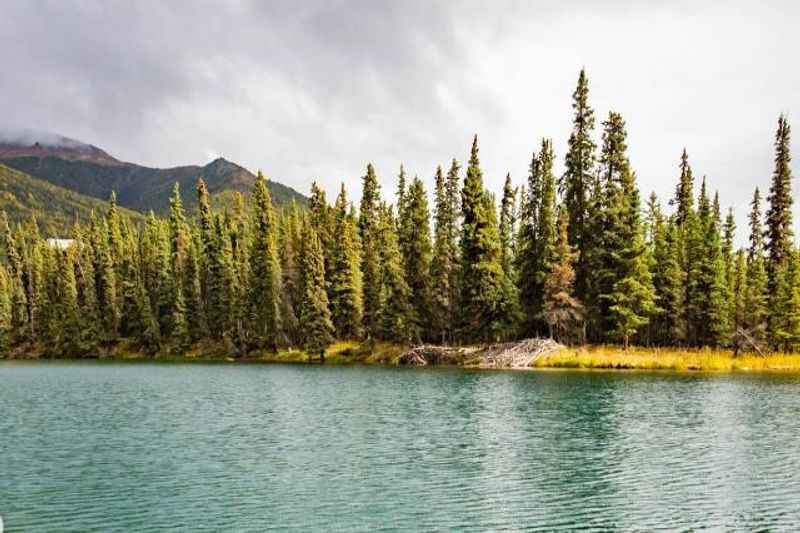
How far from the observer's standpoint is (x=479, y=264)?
70.6 metres

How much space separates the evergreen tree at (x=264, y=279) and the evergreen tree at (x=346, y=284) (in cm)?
898

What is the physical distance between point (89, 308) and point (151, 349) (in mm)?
15558

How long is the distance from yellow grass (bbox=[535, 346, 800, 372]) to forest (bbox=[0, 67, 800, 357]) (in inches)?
98.4

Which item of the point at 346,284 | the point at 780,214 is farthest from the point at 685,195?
the point at 346,284

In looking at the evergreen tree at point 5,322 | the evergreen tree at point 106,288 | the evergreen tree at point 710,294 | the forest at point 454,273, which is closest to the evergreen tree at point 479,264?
the forest at point 454,273

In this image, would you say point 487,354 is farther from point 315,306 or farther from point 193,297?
point 193,297

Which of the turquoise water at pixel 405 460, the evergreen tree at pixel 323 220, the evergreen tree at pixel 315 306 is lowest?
the turquoise water at pixel 405 460

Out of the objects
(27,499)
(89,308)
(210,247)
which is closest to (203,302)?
(210,247)

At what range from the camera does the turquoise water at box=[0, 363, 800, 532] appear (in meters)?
16.4

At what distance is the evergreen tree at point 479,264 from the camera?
2766 inches

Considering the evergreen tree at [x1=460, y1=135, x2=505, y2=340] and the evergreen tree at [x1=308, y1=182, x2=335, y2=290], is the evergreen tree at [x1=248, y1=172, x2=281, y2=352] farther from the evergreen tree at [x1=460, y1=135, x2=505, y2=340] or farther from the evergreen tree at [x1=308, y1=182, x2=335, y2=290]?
the evergreen tree at [x1=460, y1=135, x2=505, y2=340]

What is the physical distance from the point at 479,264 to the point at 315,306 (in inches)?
944

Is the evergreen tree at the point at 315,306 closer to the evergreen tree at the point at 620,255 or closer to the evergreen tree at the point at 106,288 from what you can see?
the evergreen tree at the point at 620,255

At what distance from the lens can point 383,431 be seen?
92.2 feet
